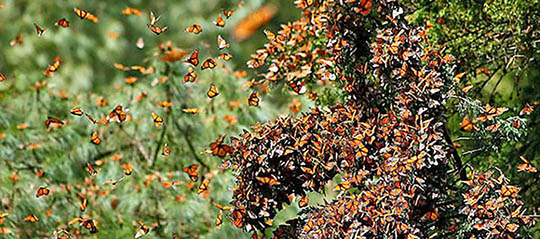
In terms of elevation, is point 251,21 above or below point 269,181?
above

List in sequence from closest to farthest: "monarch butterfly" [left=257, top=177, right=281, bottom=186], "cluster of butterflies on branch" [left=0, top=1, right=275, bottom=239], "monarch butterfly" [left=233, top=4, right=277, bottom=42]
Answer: "monarch butterfly" [left=257, top=177, right=281, bottom=186] < "cluster of butterflies on branch" [left=0, top=1, right=275, bottom=239] < "monarch butterfly" [left=233, top=4, right=277, bottom=42]

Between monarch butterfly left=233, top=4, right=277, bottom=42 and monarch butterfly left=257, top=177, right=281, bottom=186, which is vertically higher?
monarch butterfly left=233, top=4, right=277, bottom=42

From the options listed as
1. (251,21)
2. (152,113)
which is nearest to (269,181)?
(152,113)

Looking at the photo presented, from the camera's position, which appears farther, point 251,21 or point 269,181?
point 251,21

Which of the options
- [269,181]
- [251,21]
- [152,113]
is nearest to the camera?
[269,181]

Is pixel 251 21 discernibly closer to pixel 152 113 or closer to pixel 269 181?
pixel 152 113

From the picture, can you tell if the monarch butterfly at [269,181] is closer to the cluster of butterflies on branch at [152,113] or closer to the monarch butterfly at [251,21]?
the cluster of butterflies on branch at [152,113]

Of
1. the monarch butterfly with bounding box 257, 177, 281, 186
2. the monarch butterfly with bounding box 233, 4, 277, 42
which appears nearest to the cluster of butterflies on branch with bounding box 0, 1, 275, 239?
the monarch butterfly with bounding box 233, 4, 277, 42

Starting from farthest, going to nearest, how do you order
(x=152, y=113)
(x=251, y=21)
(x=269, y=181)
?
(x=251, y=21)
(x=152, y=113)
(x=269, y=181)

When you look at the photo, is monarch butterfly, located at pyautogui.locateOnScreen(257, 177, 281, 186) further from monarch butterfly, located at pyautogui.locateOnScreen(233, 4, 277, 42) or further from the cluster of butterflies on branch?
monarch butterfly, located at pyautogui.locateOnScreen(233, 4, 277, 42)
